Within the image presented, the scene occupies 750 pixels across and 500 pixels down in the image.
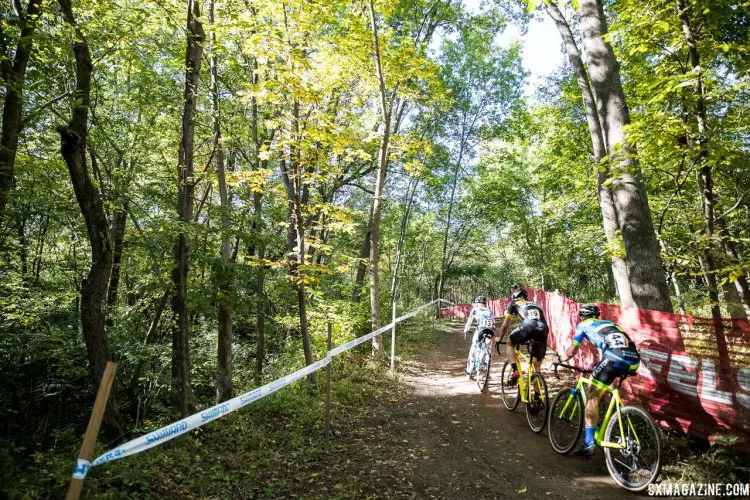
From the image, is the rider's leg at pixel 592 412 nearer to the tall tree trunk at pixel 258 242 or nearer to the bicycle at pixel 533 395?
the bicycle at pixel 533 395

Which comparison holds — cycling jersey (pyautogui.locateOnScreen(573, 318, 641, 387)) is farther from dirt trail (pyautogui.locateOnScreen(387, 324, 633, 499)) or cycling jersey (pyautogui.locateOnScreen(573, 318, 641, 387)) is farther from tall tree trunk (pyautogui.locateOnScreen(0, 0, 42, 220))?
tall tree trunk (pyautogui.locateOnScreen(0, 0, 42, 220))

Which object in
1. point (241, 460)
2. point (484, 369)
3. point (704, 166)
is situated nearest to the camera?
point (704, 166)

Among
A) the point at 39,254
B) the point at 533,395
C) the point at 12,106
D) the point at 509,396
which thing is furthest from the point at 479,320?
the point at 39,254

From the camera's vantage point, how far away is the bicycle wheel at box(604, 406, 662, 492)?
4227mm

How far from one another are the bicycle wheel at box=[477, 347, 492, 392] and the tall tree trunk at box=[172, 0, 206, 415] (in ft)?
18.9

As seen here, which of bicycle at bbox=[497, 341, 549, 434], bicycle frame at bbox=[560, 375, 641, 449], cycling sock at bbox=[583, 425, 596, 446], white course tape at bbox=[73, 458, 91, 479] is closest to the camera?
white course tape at bbox=[73, 458, 91, 479]

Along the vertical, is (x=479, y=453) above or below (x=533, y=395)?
below

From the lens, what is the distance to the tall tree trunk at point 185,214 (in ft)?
19.6

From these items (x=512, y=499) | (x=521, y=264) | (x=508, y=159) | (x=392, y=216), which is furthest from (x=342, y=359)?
(x=521, y=264)

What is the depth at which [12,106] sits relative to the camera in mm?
6691

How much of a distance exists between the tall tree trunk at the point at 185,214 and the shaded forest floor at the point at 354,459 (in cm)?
95

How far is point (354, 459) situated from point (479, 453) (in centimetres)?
179

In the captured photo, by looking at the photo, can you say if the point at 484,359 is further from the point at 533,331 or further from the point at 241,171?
the point at 241,171

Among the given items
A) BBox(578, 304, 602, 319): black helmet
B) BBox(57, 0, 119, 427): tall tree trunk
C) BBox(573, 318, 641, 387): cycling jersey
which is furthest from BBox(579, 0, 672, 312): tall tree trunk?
BBox(57, 0, 119, 427): tall tree trunk
